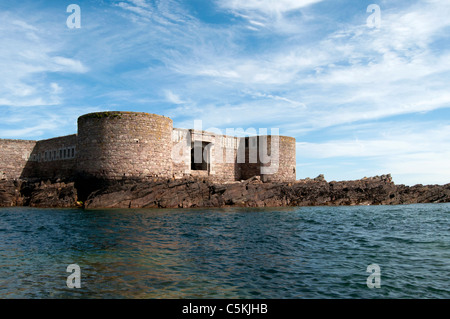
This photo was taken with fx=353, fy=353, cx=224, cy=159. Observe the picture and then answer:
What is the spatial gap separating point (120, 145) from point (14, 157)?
1497 centimetres

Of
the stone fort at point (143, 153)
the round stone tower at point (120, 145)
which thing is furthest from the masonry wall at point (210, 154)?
the round stone tower at point (120, 145)

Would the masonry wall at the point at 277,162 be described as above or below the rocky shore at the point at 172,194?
above

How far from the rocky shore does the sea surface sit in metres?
8.00

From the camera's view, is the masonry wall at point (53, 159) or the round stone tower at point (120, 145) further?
the masonry wall at point (53, 159)

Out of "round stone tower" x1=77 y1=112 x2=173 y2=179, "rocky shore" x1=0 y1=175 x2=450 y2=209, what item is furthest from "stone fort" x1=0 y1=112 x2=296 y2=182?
"rocky shore" x1=0 y1=175 x2=450 y2=209

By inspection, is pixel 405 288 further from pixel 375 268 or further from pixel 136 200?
pixel 136 200

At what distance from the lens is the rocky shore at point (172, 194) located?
2294 centimetres

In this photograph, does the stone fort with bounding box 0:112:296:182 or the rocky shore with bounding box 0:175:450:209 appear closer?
the rocky shore with bounding box 0:175:450:209

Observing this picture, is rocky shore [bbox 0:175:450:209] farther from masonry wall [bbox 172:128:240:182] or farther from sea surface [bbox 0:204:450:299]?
sea surface [bbox 0:204:450:299]

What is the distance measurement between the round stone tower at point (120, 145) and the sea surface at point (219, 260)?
939 centimetres

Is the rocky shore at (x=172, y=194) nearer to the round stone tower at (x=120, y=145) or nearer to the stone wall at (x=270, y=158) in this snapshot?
the round stone tower at (x=120, y=145)

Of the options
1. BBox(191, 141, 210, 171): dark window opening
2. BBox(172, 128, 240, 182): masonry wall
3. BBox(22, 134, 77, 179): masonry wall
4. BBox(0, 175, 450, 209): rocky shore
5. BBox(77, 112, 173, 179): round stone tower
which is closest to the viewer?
BBox(0, 175, 450, 209): rocky shore

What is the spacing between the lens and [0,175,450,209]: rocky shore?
2294cm
